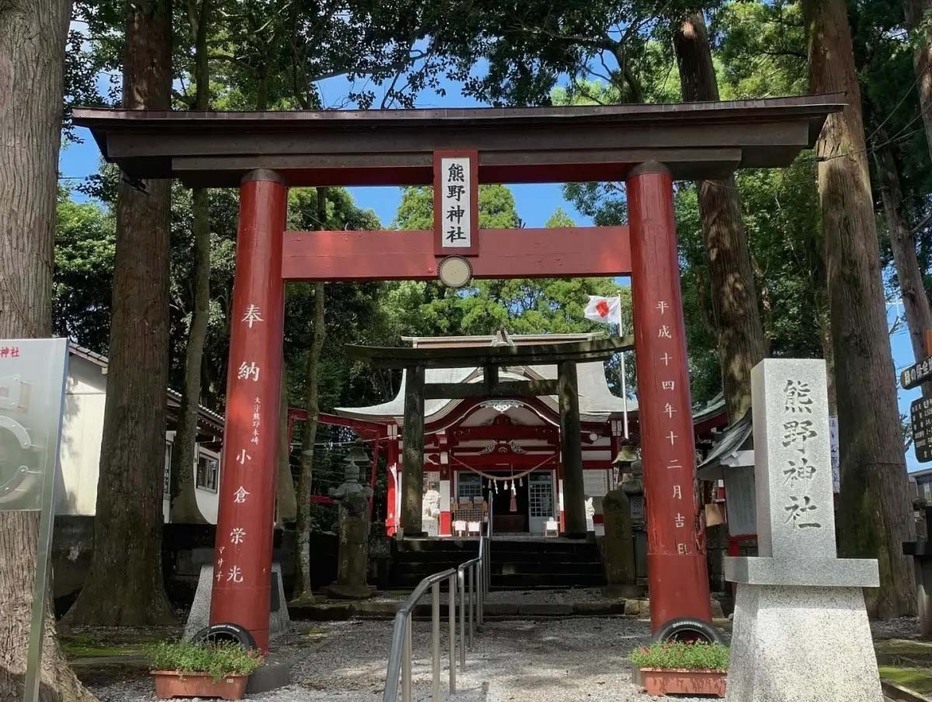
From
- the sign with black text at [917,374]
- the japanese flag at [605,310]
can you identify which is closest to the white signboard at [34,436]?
the sign with black text at [917,374]

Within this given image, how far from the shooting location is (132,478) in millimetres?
9156

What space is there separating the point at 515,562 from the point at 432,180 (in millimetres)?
7940

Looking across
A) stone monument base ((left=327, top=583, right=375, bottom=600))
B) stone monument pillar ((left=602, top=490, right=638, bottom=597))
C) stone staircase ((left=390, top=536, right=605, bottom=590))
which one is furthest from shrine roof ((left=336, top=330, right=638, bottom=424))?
stone monument base ((left=327, top=583, right=375, bottom=600))

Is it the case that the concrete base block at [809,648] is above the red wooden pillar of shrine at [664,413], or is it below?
below

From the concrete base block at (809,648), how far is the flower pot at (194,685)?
3152 millimetres

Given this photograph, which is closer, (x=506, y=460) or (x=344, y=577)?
(x=344, y=577)

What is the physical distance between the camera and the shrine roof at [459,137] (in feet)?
21.4

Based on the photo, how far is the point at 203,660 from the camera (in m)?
5.32

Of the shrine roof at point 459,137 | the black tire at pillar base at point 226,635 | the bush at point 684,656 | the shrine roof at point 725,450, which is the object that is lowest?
the bush at point 684,656

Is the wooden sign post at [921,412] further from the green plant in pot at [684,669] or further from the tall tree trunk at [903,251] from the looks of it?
the tall tree trunk at [903,251]

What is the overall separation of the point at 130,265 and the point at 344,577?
485 cm

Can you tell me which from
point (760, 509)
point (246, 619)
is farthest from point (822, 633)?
point (246, 619)

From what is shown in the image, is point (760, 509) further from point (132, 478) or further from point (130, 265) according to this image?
point (130, 265)

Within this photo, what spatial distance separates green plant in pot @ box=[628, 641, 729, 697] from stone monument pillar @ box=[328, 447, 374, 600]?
609 cm
